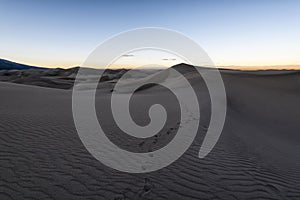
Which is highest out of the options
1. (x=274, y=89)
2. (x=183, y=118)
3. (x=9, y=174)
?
(x=274, y=89)

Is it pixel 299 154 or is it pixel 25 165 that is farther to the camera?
pixel 299 154

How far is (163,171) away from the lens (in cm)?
366

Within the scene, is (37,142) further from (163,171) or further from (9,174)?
(163,171)

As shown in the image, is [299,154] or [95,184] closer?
[95,184]

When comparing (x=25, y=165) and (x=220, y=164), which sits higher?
(x=220, y=164)

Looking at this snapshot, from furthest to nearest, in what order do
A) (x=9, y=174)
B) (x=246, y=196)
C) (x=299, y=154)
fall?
(x=299, y=154) < (x=9, y=174) < (x=246, y=196)

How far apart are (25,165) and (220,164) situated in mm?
3326

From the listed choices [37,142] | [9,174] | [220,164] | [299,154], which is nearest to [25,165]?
[9,174]

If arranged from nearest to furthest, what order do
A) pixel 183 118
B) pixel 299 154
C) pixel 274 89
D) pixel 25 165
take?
1. pixel 25 165
2. pixel 299 154
3. pixel 183 118
4. pixel 274 89

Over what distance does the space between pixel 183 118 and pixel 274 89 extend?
1111cm

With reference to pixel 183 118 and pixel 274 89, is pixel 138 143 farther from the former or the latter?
pixel 274 89

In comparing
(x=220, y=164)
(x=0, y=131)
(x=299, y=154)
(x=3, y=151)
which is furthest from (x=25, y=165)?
(x=299, y=154)

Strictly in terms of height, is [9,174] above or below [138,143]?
below

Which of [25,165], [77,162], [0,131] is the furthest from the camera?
[0,131]
